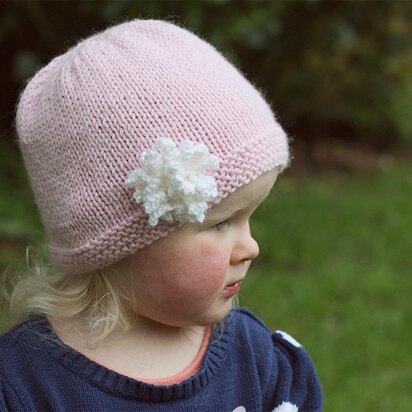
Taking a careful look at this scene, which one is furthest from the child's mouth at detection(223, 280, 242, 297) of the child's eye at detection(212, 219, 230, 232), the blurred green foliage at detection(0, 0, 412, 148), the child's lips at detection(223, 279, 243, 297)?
the blurred green foliage at detection(0, 0, 412, 148)

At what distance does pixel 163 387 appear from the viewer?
6.98 feet

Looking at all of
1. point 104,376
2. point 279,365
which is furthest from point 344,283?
point 104,376

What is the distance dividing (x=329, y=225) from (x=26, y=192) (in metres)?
1.92

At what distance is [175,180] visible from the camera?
1892 mm

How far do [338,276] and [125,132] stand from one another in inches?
116

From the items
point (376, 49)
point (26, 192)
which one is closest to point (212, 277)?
point (26, 192)

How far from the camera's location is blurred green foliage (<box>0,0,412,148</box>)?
5.24 meters

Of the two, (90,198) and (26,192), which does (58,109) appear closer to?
(90,198)

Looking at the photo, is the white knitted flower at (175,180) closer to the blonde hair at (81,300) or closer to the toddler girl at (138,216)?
the toddler girl at (138,216)

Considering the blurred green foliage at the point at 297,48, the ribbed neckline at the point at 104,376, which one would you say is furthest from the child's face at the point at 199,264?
the blurred green foliage at the point at 297,48

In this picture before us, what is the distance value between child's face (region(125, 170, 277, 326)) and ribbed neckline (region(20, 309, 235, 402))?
0.54 feet

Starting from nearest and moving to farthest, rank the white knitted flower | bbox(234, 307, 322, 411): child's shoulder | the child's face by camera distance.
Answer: the white knitted flower < the child's face < bbox(234, 307, 322, 411): child's shoulder

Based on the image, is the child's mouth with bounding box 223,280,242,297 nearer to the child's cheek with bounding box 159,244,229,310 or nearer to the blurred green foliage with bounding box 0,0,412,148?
the child's cheek with bounding box 159,244,229,310

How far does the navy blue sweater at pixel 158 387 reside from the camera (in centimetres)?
208
